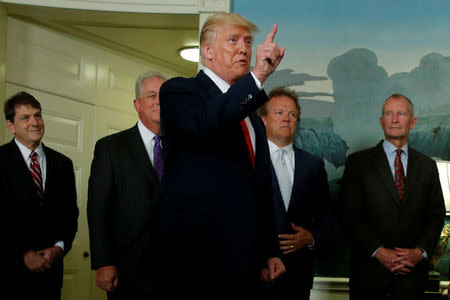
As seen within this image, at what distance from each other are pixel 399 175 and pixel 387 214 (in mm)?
244

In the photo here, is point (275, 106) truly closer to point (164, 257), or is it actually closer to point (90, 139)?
point (164, 257)

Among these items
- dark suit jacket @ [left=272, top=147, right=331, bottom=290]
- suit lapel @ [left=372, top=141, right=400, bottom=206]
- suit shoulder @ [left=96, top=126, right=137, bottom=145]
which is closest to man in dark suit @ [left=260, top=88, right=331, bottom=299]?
dark suit jacket @ [left=272, top=147, right=331, bottom=290]

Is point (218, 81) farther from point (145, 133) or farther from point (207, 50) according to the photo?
point (145, 133)

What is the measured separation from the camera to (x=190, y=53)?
195 inches

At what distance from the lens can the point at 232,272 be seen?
131 centimetres

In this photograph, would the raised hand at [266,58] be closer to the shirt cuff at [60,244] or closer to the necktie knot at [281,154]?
the necktie knot at [281,154]

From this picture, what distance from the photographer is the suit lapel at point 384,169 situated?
280 centimetres

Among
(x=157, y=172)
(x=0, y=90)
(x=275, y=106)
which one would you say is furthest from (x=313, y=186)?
(x=0, y=90)

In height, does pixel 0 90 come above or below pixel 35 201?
above

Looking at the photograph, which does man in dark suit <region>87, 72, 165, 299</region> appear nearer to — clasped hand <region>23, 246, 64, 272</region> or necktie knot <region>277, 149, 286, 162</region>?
clasped hand <region>23, 246, 64, 272</region>

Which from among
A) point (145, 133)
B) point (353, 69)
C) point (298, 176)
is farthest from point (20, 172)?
point (353, 69)

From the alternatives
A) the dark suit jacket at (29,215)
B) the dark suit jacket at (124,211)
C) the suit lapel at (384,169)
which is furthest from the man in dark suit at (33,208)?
the suit lapel at (384,169)

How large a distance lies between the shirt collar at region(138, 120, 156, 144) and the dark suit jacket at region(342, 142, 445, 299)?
3.89 ft

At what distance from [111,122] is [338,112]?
2.17 meters
